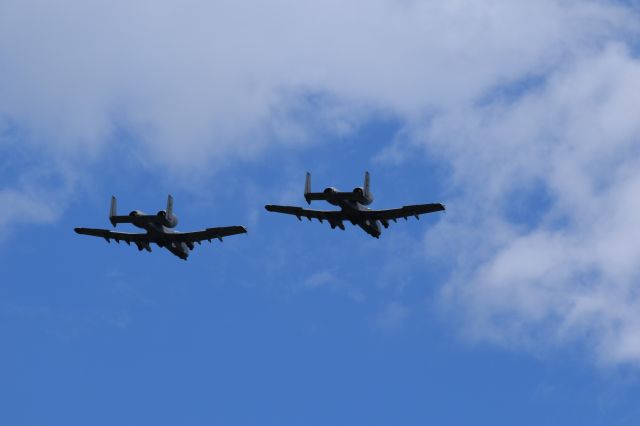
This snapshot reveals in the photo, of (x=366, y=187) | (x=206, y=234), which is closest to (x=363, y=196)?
(x=366, y=187)

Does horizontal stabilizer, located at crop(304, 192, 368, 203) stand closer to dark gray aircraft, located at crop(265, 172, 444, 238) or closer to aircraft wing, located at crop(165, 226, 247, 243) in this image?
dark gray aircraft, located at crop(265, 172, 444, 238)

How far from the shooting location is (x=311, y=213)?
145 meters

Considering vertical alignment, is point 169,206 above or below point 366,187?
above

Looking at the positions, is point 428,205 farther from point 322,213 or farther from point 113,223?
point 113,223

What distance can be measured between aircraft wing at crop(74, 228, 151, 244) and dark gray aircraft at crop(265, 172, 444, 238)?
648 inches

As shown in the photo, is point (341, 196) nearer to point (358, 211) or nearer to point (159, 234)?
point (358, 211)

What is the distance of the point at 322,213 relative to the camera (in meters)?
144

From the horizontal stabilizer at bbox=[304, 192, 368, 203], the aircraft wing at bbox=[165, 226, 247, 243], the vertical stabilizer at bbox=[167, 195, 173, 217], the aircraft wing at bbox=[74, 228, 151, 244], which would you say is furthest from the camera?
the aircraft wing at bbox=[74, 228, 151, 244]

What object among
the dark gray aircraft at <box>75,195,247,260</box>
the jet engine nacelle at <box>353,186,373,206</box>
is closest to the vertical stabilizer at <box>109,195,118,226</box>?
the dark gray aircraft at <box>75,195,247,260</box>

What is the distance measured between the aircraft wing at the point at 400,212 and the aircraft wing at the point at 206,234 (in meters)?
13.0

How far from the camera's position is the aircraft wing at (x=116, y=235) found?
146750 mm

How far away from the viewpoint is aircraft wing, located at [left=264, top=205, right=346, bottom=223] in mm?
141375

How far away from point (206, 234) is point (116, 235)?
10354 mm

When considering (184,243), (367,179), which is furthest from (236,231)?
(367,179)
